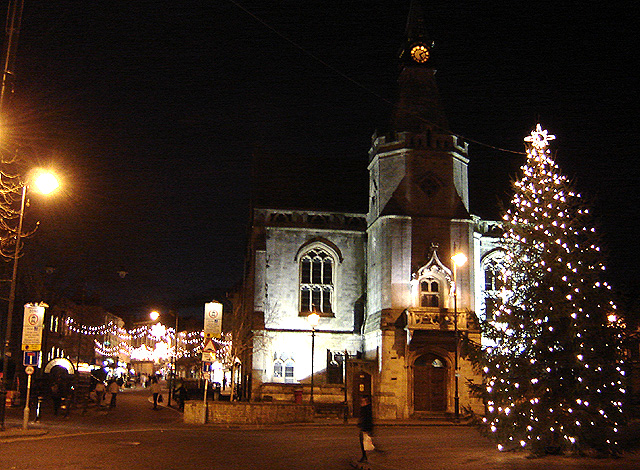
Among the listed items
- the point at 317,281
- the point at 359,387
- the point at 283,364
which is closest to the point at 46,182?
the point at 359,387

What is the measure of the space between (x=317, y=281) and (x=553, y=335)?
26.2 meters

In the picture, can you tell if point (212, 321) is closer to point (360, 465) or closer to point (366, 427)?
point (366, 427)

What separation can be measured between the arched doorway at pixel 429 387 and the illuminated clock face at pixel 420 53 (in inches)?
732

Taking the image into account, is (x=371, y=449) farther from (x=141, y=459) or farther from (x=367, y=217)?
(x=367, y=217)

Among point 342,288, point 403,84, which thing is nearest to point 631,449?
point 342,288

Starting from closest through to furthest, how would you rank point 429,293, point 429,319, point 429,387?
point 429,319 → point 429,387 → point 429,293

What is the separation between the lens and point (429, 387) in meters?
36.8

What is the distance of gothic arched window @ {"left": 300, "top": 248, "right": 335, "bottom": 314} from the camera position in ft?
139

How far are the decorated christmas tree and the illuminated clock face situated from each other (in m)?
25.3

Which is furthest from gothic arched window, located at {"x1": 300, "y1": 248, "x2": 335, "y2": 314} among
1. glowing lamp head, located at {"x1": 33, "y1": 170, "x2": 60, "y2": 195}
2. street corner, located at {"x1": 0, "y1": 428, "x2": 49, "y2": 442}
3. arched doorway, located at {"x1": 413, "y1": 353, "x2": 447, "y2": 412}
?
glowing lamp head, located at {"x1": 33, "y1": 170, "x2": 60, "y2": 195}

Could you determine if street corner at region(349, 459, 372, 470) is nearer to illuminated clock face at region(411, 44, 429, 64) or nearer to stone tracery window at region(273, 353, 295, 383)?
stone tracery window at region(273, 353, 295, 383)

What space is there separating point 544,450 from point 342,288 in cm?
2626

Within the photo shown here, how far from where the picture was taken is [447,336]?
36562mm

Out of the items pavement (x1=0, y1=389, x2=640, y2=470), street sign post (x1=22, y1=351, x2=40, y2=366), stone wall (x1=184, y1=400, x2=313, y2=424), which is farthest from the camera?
stone wall (x1=184, y1=400, x2=313, y2=424)
